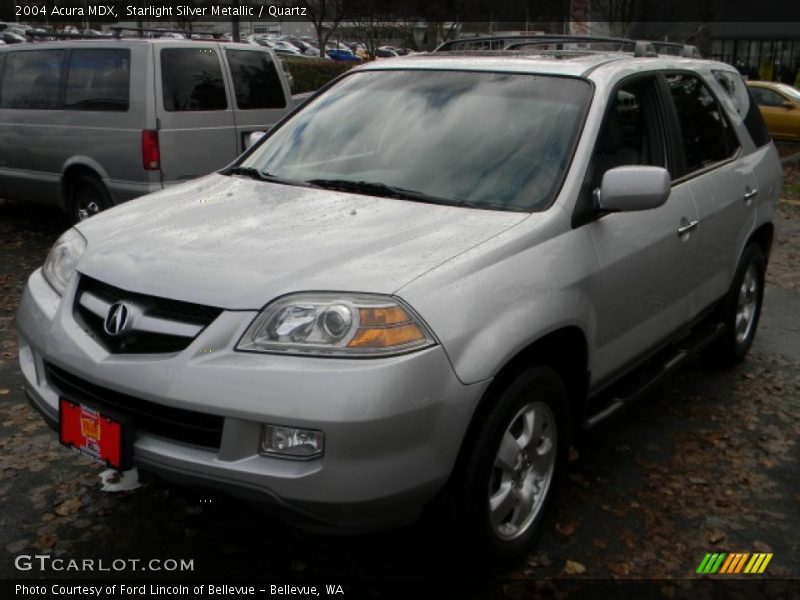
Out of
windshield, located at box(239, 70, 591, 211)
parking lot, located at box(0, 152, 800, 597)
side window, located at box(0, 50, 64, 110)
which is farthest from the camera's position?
side window, located at box(0, 50, 64, 110)

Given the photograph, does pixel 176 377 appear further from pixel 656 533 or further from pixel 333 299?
pixel 656 533

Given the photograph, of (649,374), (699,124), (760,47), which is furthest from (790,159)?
(760,47)

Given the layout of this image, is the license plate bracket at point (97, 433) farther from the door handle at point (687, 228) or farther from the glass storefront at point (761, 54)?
the glass storefront at point (761, 54)

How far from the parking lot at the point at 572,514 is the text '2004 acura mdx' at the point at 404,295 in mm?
310

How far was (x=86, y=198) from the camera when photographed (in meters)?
8.42

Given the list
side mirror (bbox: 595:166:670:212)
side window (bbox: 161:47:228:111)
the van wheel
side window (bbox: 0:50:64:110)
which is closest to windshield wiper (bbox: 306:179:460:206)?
side mirror (bbox: 595:166:670:212)

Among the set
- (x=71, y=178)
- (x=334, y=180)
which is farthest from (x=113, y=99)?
(x=334, y=180)

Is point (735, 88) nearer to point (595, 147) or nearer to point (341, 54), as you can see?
point (595, 147)

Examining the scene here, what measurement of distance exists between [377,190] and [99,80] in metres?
5.50

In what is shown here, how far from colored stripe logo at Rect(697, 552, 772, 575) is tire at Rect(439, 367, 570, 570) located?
2.11 ft

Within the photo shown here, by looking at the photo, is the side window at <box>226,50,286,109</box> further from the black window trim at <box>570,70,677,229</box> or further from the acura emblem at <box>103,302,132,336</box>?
the acura emblem at <box>103,302,132,336</box>

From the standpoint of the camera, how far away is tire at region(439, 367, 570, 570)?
280 cm

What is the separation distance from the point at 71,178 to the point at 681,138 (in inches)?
244

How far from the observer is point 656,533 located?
3.52 m
